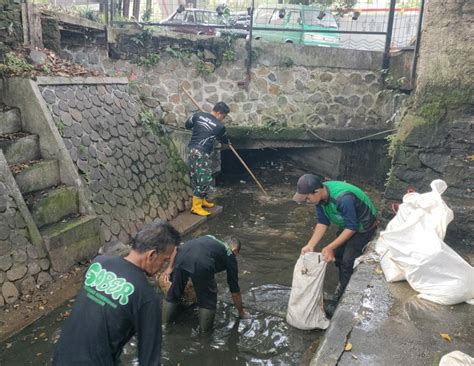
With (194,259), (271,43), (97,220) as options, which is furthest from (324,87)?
(194,259)

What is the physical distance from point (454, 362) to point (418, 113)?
3560 mm

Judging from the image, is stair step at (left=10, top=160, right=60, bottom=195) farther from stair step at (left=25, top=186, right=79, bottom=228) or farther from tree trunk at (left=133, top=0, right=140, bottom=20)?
tree trunk at (left=133, top=0, right=140, bottom=20)

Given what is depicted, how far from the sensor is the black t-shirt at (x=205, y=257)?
4.00 m

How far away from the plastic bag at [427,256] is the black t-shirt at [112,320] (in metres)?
2.57

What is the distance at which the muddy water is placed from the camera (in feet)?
13.0

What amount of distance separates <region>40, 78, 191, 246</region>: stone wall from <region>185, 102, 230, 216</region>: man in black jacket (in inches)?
15.7

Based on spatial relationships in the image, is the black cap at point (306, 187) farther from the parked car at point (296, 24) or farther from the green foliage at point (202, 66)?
the parked car at point (296, 24)

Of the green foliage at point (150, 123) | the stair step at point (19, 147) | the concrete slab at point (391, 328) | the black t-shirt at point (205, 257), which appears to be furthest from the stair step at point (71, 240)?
the concrete slab at point (391, 328)

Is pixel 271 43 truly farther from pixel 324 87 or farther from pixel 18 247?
pixel 18 247

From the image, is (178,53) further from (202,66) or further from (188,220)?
(188,220)

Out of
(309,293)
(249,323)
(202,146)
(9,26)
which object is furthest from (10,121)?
(309,293)

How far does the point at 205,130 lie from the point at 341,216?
12.8 feet

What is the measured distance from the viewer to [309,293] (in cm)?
418

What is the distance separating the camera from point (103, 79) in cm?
747
